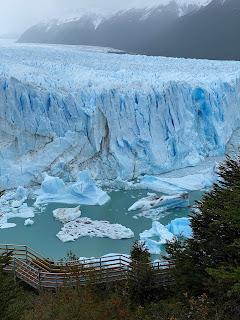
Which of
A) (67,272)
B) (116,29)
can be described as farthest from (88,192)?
(116,29)

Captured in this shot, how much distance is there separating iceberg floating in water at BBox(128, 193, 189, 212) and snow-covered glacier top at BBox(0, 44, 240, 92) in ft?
11.8

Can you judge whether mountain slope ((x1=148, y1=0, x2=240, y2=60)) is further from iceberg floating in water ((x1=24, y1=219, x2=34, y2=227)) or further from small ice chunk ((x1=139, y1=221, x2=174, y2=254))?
iceberg floating in water ((x1=24, y1=219, x2=34, y2=227))

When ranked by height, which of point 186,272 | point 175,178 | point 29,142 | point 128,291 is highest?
point 186,272

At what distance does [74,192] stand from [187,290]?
6.65 meters

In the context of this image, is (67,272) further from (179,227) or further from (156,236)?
(179,227)

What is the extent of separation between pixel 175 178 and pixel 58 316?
8.48m

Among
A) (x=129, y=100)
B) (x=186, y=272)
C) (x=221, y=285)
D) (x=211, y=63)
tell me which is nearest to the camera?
(x=221, y=285)

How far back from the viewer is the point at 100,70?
14.3 meters

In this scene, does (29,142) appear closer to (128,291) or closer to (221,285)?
(128,291)

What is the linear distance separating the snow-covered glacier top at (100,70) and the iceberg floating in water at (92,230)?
426cm

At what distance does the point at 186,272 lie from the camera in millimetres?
4488

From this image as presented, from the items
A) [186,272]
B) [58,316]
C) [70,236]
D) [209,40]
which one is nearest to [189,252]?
[186,272]

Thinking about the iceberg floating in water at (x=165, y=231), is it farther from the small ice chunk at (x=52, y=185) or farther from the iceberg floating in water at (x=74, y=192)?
the small ice chunk at (x=52, y=185)

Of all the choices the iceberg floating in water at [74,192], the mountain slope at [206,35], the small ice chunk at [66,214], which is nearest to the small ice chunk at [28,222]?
the small ice chunk at [66,214]
